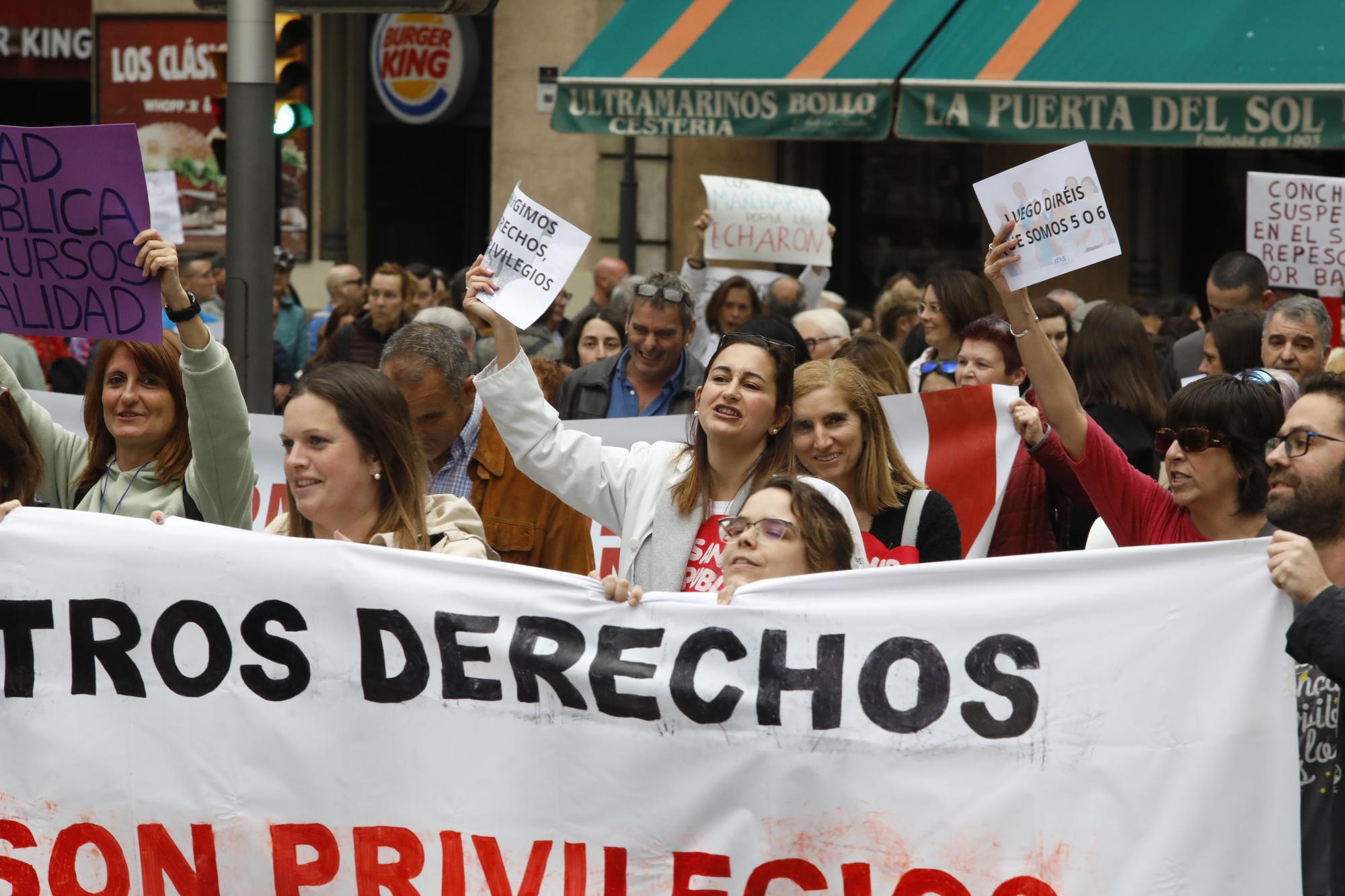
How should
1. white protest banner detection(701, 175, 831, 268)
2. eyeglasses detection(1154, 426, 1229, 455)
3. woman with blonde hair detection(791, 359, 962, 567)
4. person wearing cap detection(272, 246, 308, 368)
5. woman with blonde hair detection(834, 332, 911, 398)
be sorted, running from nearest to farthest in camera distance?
eyeglasses detection(1154, 426, 1229, 455)
woman with blonde hair detection(791, 359, 962, 567)
woman with blonde hair detection(834, 332, 911, 398)
white protest banner detection(701, 175, 831, 268)
person wearing cap detection(272, 246, 308, 368)

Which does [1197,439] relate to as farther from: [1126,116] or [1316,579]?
[1126,116]

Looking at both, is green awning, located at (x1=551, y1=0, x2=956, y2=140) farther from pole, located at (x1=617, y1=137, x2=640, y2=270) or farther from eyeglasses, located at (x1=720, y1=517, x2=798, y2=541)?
eyeglasses, located at (x1=720, y1=517, x2=798, y2=541)

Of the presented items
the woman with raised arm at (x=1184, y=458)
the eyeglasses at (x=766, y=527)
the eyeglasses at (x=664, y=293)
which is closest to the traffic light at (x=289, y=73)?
the eyeglasses at (x=664, y=293)

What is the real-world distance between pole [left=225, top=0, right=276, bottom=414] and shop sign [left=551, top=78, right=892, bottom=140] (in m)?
4.87

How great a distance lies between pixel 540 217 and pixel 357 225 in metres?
13.5

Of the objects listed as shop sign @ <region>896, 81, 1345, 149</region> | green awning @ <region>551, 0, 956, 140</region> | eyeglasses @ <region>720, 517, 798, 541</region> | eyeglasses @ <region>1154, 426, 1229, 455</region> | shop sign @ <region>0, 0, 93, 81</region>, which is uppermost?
shop sign @ <region>0, 0, 93, 81</region>

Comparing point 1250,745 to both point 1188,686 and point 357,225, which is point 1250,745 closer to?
point 1188,686

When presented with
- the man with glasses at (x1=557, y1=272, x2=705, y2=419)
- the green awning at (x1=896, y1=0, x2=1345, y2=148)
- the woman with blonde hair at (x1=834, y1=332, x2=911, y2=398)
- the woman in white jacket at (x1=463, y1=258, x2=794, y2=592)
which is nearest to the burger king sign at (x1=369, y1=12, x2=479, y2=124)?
the green awning at (x1=896, y1=0, x2=1345, y2=148)

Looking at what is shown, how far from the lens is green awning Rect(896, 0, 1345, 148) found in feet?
29.3

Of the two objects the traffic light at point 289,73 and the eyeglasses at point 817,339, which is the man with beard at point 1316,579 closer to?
the eyeglasses at point 817,339

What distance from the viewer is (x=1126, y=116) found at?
938 cm

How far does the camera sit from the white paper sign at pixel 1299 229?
8055 millimetres

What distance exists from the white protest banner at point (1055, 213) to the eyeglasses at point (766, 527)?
3.53 feet

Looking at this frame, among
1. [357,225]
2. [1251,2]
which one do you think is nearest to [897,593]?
[1251,2]
